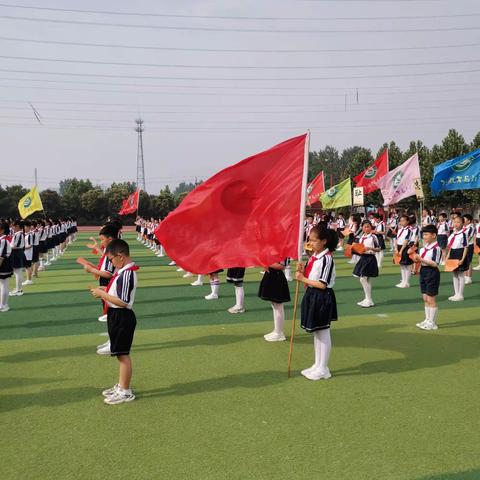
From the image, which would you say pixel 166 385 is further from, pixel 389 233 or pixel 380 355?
pixel 389 233

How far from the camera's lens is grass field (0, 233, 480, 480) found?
3793 millimetres

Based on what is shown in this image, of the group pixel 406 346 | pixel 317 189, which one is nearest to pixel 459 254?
pixel 406 346

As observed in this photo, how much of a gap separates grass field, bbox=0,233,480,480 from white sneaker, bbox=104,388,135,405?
0.08m

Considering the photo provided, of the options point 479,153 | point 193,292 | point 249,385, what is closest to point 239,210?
point 249,385

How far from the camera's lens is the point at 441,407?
482cm

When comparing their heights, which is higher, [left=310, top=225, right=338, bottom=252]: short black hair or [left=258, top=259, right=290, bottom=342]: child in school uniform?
[left=310, top=225, right=338, bottom=252]: short black hair

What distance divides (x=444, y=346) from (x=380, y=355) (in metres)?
1.14

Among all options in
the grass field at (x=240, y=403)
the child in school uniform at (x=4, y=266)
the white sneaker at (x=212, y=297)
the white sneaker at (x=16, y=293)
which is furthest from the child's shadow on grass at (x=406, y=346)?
the white sneaker at (x=16, y=293)

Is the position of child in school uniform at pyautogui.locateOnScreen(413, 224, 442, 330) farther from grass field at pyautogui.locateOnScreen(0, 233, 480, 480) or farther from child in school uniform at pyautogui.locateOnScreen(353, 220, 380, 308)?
child in school uniform at pyautogui.locateOnScreen(353, 220, 380, 308)

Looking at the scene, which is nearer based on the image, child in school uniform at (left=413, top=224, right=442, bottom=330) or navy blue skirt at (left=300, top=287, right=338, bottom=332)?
navy blue skirt at (left=300, top=287, right=338, bottom=332)

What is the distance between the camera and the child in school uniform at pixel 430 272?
7.85 metres

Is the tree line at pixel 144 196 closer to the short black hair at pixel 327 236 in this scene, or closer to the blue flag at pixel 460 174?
the blue flag at pixel 460 174

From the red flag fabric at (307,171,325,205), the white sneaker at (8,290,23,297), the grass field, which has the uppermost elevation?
the red flag fabric at (307,171,325,205)

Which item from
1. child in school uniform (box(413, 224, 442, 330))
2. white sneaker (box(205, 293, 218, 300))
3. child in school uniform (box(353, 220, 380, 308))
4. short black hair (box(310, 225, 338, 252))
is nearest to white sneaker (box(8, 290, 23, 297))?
white sneaker (box(205, 293, 218, 300))
